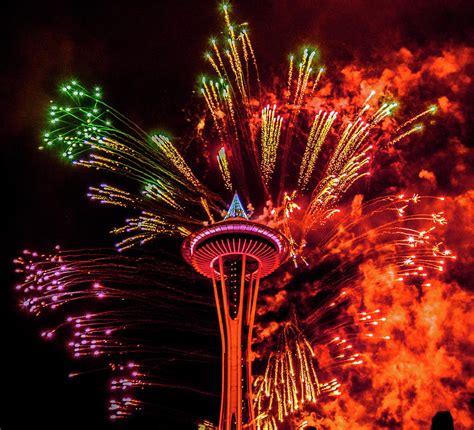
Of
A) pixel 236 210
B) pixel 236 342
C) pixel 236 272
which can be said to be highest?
pixel 236 210

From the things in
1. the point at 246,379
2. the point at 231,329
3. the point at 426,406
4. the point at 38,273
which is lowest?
the point at 426,406

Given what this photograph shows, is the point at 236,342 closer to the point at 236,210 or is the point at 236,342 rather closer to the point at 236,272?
the point at 236,272

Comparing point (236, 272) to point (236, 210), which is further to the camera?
point (236, 272)

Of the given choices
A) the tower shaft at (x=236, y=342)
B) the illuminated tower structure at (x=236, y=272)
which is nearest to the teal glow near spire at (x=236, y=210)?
the illuminated tower structure at (x=236, y=272)

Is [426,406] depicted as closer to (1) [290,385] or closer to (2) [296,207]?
(1) [290,385]

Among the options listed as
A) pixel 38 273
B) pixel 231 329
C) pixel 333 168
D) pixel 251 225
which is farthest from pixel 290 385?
pixel 38 273

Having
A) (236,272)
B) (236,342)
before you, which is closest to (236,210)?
(236,272)

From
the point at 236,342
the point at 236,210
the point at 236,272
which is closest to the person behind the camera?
the point at 236,342

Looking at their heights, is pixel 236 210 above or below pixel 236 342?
above
